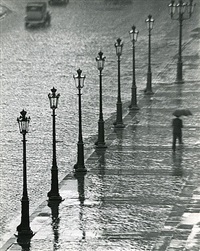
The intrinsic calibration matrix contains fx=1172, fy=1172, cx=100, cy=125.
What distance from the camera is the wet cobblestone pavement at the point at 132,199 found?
123ft

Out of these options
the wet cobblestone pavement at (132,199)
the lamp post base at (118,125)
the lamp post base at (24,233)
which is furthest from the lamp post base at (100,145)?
the lamp post base at (24,233)

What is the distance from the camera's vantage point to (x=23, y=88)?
220 ft

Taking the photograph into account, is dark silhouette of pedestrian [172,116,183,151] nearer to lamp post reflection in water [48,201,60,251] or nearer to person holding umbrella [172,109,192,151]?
person holding umbrella [172,109,192,151]

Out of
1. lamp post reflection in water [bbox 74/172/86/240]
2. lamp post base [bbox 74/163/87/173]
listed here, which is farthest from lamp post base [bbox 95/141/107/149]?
lamp post reflection in water [bbox 74/172/86/240]

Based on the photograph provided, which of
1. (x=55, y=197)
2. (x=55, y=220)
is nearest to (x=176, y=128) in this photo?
A: (x=55, y=197)

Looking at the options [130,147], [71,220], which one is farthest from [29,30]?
[71,220]

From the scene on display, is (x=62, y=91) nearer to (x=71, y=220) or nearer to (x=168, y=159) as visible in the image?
(x=168, y=159)

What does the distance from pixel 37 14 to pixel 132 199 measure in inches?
1785

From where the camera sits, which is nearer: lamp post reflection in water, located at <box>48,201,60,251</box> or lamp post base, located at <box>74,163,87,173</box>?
lamp post reflection in water, located at <box>48,201,60,251</box>

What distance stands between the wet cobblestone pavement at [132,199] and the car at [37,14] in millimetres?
29413

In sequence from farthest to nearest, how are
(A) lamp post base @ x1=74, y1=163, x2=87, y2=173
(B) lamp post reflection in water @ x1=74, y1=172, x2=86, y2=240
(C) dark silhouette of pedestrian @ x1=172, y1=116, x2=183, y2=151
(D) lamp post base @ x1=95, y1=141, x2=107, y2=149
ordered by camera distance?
1. (D) lamp post base @ x1=95, y1=141, x2=107, y2=149
2. (C) dark silhouette of pedestrian @ x1=172, y1=116, x2=183, y2=151
3. (A) lamp post base @ x1=74, y1=163, x2=87, y2=173
4. (B) lamp post reflection in water @ x1=74, y1=172, x2=86, y2=240

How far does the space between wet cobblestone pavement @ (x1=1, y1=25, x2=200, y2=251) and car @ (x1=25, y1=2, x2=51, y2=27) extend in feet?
96.5

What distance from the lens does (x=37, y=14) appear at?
8606 centimetres

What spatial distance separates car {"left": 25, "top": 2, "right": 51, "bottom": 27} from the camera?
3361 inches
